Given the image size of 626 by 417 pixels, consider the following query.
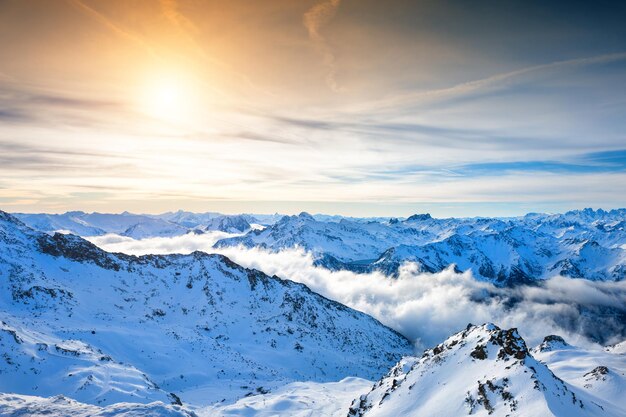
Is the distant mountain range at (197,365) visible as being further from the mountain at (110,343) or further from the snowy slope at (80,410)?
the mountain at (110,343)

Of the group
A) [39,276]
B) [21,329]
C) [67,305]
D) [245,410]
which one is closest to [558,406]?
[245,410]

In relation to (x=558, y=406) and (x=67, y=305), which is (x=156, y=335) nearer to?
(x=67, y=305)

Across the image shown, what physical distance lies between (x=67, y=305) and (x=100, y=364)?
72.6m

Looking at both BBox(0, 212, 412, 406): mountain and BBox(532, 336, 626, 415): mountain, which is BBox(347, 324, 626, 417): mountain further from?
BBox(0, 212, 412, 406): mountain

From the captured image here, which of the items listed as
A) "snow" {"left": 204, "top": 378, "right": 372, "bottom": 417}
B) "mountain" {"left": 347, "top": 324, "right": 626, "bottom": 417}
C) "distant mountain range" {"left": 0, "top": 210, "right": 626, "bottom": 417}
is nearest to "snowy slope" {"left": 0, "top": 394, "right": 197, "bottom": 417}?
"distant mountain range" {"left": 0, "top": 210, "right": 626, "bottom": 417}

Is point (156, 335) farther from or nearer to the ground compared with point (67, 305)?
nearer to the ground

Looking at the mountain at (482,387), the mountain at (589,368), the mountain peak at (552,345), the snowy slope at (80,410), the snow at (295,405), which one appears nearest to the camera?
the snowy slope at (80,410)

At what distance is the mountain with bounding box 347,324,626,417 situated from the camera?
44.2 metres

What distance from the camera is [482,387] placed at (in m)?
49.6

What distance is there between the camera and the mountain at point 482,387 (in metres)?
44.2

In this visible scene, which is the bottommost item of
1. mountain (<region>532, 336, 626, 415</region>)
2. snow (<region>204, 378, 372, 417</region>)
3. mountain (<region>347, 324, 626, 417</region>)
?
snow (<region>204, 378, 372, 417</region>)

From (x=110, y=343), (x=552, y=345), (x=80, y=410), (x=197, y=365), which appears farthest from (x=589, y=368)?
(x=110, y=343)

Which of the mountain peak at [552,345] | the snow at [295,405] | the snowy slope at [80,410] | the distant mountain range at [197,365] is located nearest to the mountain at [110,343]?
the distant mountain range at [197,365]

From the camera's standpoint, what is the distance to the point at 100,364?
9481 cm
